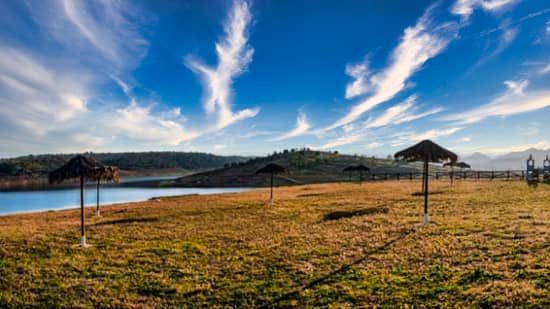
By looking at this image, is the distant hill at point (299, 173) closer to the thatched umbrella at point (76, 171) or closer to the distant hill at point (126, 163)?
the distant hill at point (126, 163)

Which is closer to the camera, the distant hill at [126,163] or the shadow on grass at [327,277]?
the shadow on grass at [327,277]

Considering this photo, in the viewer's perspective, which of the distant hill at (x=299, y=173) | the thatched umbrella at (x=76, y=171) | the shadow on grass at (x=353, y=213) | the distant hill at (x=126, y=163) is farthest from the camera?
the distant hill at (x=126, y=163)

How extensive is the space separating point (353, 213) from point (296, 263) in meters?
8.63

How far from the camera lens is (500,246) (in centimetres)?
896

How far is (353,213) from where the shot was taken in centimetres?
1647

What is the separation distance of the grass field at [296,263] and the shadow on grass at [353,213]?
1.00 m

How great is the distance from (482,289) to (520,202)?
14020 mm

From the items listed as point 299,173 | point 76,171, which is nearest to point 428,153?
point 76,171

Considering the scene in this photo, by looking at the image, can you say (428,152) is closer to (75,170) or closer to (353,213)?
(353,213)

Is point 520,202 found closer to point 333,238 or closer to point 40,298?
point 333,238

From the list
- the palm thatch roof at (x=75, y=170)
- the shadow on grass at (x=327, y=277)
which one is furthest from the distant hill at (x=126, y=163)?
the shadow on grass at (x=327, y=277)

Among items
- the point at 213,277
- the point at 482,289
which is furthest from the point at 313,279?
the point at 482,289

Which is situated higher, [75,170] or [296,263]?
[75,170]

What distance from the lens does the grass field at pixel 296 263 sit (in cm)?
655
